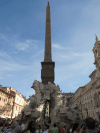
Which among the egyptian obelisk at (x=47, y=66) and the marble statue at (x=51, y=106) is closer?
the marble statue at (x=51, y=106)

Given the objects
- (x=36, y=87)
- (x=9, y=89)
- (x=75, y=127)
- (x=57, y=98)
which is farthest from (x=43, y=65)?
(x=9, y=89)

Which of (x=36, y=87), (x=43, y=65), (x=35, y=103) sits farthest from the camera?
(x=43, y=65)

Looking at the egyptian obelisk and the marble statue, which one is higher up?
the egyptian obelisk

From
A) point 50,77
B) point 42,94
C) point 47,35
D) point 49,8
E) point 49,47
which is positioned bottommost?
point 42,94

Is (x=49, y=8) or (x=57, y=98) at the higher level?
(x=49, y=8)

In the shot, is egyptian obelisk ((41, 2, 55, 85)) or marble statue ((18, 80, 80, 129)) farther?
egyptian obelisk ((41, 2, 55, 85))

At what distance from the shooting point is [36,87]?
422 inches

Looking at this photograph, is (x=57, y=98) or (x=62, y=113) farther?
(x=57, y=98)

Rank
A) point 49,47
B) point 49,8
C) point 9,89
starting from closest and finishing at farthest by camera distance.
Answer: point 49,47
point 49,8
point 9,89

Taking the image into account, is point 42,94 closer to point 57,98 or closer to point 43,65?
point 57,98

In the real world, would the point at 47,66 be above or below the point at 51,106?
above

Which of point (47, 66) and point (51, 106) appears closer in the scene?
point (51, 106)

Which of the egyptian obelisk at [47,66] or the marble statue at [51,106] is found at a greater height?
the egyptian obelisk at [47,66]

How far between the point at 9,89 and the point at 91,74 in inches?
802
